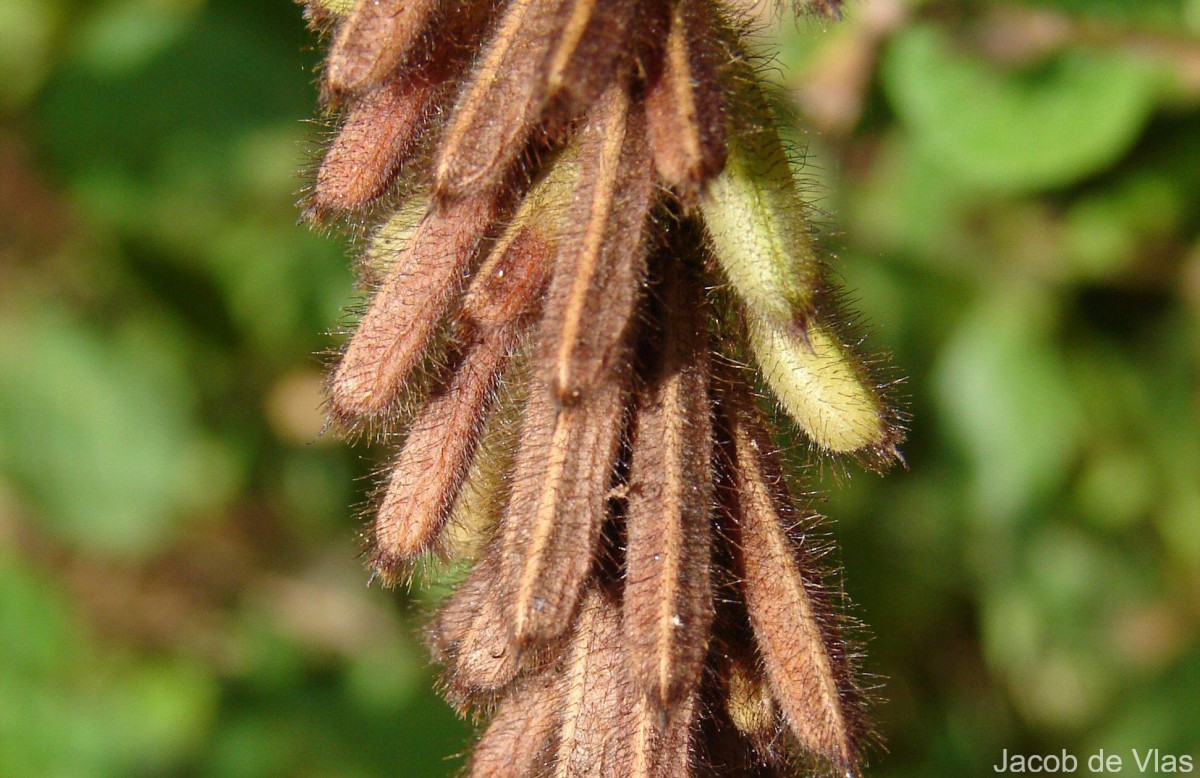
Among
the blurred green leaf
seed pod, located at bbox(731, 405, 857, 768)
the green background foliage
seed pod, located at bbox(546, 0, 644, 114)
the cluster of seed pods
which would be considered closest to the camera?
seed pod, located at bbox(546, 0, 644, 114)

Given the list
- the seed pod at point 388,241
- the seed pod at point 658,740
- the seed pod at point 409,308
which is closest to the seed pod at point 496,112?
the seed pod at point 409,308

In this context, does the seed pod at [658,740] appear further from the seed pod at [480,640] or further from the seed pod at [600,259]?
the seed pod at [600,259]

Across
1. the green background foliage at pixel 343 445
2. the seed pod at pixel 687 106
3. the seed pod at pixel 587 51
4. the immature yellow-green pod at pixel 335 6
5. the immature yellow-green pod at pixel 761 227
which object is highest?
the immature yellow-green pod at pixel 335 6

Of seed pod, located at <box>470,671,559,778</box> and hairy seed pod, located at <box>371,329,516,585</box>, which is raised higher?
hairy seed pod, located at <box>371,329,516,585</box>

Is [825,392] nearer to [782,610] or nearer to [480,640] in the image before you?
[782,610]

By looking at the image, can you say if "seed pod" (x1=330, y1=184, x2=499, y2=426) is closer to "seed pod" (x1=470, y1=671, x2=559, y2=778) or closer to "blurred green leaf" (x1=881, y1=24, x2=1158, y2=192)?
"seed pod" (x1=470, y1=671, x2=559, y2=778)

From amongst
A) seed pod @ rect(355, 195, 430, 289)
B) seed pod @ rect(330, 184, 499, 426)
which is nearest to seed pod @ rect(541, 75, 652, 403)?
seed pod @ rect(330, 184, 499, 426)

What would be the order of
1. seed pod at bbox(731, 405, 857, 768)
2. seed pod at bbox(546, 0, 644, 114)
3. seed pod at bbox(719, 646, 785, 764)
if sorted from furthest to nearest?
1. seed pod at bbox(719, 646, 785, 764)
2. seed pod at bbox(731, 405, 857, 768)
3. seed pod at bbox(546, 0, 644, 114)
